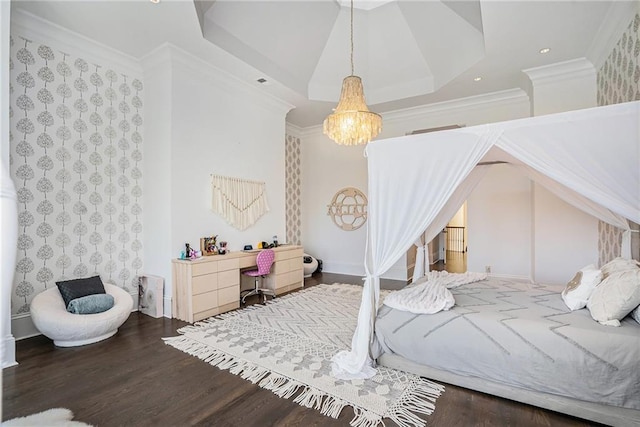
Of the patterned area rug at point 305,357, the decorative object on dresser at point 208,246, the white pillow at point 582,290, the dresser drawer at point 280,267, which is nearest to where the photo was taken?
the patterned area rug at point 305,357

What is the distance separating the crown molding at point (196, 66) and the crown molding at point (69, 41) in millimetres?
237

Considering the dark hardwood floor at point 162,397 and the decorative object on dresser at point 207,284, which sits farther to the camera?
the decorative object on dresser at point 207,284

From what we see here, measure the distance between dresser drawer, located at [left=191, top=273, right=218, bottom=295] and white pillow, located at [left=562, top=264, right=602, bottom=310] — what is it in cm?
385

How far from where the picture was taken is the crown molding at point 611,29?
3.22 meters

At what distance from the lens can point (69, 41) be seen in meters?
3.92

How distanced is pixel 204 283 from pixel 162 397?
6.00 ft

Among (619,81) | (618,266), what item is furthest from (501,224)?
(618,266)

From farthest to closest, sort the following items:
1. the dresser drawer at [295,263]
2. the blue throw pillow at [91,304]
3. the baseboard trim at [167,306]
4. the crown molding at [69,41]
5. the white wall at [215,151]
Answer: the dresser drawer at [295,263] < the white wall at [215,151] < the baseboard trim at [167,306] < the crown molding at [69,41] < the blue throw pillow at [91,304]

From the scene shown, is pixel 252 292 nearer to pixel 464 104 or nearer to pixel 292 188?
pixel 292 188

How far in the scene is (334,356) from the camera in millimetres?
3062

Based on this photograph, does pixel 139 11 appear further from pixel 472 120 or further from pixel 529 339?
pixel 472 120

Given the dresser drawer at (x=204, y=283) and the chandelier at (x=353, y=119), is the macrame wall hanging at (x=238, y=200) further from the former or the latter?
the chandelier at (x=353, y=119)

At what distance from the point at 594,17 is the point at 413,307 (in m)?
3.78

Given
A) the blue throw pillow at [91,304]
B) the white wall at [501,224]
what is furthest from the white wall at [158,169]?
the white wall at [501,224]
